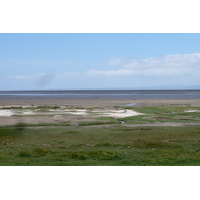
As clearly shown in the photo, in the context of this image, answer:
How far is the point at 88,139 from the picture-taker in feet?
56.0

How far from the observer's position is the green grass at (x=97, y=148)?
430 inches

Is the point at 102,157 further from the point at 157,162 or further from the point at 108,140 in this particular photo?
the point at 108,140

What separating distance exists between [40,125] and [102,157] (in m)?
13.1

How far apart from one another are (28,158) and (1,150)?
2.79 meters

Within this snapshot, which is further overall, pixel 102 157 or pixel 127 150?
pixel 127 150

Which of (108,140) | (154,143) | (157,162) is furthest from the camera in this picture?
(108,140)

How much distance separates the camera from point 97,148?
14281 mm

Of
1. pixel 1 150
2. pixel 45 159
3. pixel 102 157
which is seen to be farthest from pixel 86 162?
pixel 1 150

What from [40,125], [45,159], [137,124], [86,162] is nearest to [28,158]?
[45,159]

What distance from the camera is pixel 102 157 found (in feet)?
37.9

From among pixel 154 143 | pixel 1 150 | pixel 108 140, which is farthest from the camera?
pixel 108 140

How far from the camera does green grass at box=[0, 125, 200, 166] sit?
10.9 metres

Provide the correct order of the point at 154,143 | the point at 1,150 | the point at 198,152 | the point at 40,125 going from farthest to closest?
the point at 40,125, the point at 154,143, the point at 1,150, the point at 198,152

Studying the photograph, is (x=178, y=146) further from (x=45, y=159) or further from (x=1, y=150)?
(x=1, y=150)
